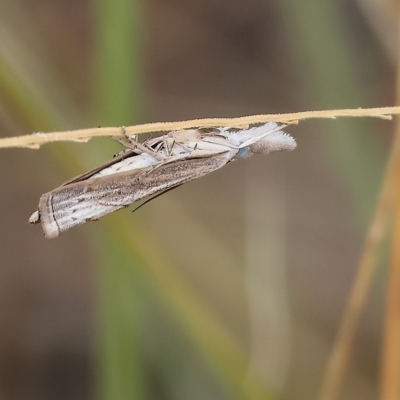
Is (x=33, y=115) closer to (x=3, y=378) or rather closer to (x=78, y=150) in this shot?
(x=78, y=150)

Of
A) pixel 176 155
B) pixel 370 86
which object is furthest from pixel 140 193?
pixel 370 86

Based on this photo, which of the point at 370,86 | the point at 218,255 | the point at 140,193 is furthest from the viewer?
the point at 370,86

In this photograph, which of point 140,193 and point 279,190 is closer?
point 140,193

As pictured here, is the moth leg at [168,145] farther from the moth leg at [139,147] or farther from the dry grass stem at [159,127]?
the dry grass stem at [159,127]

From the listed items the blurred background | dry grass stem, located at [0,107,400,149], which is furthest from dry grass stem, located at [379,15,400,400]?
dry grass stem, located at [0,107,400,149]

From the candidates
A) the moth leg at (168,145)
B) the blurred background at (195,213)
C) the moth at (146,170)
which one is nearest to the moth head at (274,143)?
the moth at (146,170)

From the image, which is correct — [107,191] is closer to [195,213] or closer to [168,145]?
[168,145]

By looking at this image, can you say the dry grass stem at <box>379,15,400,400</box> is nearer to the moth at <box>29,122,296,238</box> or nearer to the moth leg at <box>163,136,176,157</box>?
the moth at <box>29,122,296,238</box>
